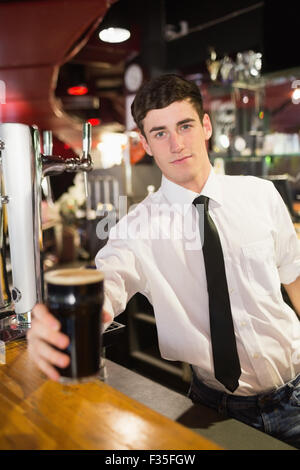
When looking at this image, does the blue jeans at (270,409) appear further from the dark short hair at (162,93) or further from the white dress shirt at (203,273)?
the dark short hair at (162,93)

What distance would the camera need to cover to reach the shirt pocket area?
139 cm

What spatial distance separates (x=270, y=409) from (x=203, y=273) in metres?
0.46

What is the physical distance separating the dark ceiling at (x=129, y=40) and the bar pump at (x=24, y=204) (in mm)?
1463

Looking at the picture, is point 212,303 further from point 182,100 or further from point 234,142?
point 234,142

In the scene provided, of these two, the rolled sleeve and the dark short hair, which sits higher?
A: the dark short hair

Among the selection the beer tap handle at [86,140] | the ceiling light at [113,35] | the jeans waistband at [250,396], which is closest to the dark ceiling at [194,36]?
the ceiling light at [113,35]

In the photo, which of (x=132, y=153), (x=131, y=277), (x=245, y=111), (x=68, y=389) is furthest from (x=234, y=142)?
(x=68, y=389)

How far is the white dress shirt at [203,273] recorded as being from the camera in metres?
1.31

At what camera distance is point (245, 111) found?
11.6ft

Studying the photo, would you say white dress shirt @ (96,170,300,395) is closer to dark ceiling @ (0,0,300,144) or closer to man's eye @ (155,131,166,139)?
man's eye @ (155,131,166,139)

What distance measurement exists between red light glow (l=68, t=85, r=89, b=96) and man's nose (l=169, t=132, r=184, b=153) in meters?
8.07

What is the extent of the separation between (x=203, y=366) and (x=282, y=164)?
2.44 m

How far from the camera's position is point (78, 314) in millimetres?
662

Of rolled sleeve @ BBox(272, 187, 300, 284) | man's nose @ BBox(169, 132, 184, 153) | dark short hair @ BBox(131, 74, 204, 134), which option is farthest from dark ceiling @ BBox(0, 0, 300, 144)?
rolled sleeve @ BBox(272, 187, 300, 284)
